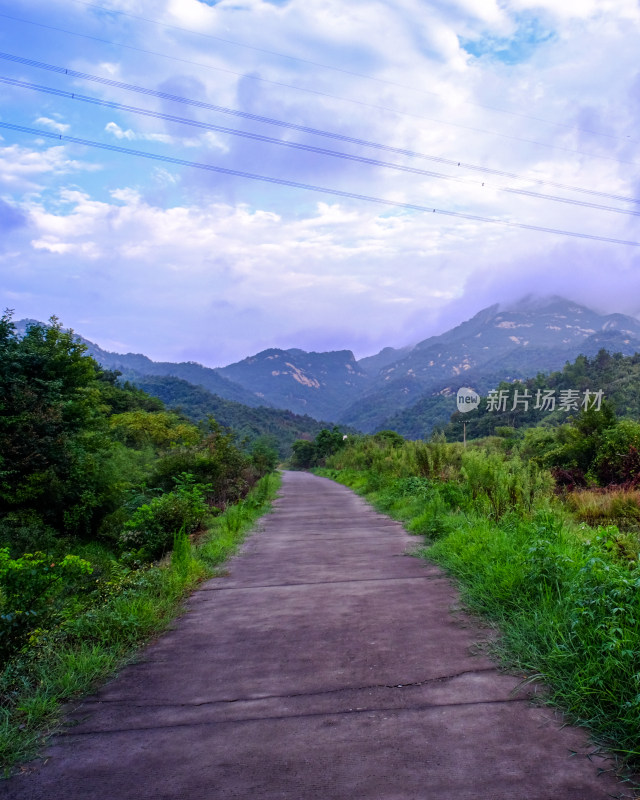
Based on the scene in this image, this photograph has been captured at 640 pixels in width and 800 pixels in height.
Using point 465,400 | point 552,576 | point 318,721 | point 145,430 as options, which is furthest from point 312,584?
point 465,400

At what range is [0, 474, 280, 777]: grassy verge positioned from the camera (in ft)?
9.20

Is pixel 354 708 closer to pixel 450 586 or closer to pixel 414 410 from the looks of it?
pixel 450 586

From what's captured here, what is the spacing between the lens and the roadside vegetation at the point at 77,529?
3432 millimetres

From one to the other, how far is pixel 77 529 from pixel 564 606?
42.8ft

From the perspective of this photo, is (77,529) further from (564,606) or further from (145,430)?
(145,430)

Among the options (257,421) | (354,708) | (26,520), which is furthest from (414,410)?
(354,708)

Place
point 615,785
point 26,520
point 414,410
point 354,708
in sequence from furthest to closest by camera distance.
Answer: point 414,410 < point 26,520 < point 354,708 < point 615,785

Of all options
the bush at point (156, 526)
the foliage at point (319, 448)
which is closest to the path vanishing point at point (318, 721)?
the bush at point (156, 526)

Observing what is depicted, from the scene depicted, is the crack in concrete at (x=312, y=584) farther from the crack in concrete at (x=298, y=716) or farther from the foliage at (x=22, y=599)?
the crack in concrete at (x=298, y=716)

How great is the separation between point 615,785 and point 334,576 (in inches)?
152

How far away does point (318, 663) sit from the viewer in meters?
3.48

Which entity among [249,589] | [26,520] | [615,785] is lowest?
[26,520]

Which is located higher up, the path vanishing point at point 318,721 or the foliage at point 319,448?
the path vanishing point at point 318,721

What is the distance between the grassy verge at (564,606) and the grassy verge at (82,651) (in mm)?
2717
